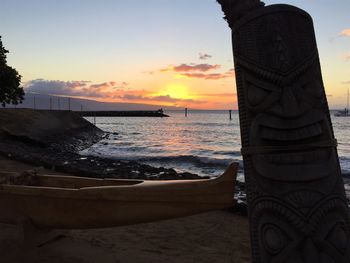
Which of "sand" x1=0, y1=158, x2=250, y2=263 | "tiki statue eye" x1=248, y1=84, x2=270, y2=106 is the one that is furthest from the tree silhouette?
"tiki statue eye" x1=248, y1=84, x2=270, y2=106

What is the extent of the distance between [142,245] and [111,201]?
6.11 ft

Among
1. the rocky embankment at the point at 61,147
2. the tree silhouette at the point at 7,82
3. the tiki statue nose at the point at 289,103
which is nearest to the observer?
the tiki statue nose at the point at 289,103

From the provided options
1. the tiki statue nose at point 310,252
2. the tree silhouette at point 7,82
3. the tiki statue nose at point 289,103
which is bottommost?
the tiki statue nose at point 310,252

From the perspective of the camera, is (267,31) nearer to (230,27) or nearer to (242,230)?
(230,27)

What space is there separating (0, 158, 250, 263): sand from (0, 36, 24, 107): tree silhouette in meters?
34.9

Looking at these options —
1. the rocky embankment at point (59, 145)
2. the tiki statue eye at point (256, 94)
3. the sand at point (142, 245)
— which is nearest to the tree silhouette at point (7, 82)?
the rocky embankment at point (59, 145)

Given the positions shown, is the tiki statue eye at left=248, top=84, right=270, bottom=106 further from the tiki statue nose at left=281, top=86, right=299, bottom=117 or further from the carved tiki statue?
the tiki statue nose at left=281, top=86, right=299, bottom=117

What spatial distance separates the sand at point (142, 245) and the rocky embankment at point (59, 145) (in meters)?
6.66

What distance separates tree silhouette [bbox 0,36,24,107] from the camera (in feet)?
125

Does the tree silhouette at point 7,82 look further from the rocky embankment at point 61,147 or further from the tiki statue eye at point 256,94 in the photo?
the tiki statue eye at point 256,94

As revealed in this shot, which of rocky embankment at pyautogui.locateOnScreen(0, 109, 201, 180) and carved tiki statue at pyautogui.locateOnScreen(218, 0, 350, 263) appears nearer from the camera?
carved tiki statue at pyautogui.locateOnScreen(218, 0, 350, 263)

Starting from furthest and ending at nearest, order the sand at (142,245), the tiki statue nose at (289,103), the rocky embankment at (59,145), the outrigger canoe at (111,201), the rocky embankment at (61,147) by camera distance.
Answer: the rocky embankment at (59,145) → the rocky embankment at (61,147) → the sand at (142,245) → the outrigger canoe at (111,201) → the tiki statue nose at (289,103)

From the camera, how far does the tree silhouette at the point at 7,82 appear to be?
37969 mm

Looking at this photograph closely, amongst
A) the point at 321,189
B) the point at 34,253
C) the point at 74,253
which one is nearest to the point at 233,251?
the point at 74,253
